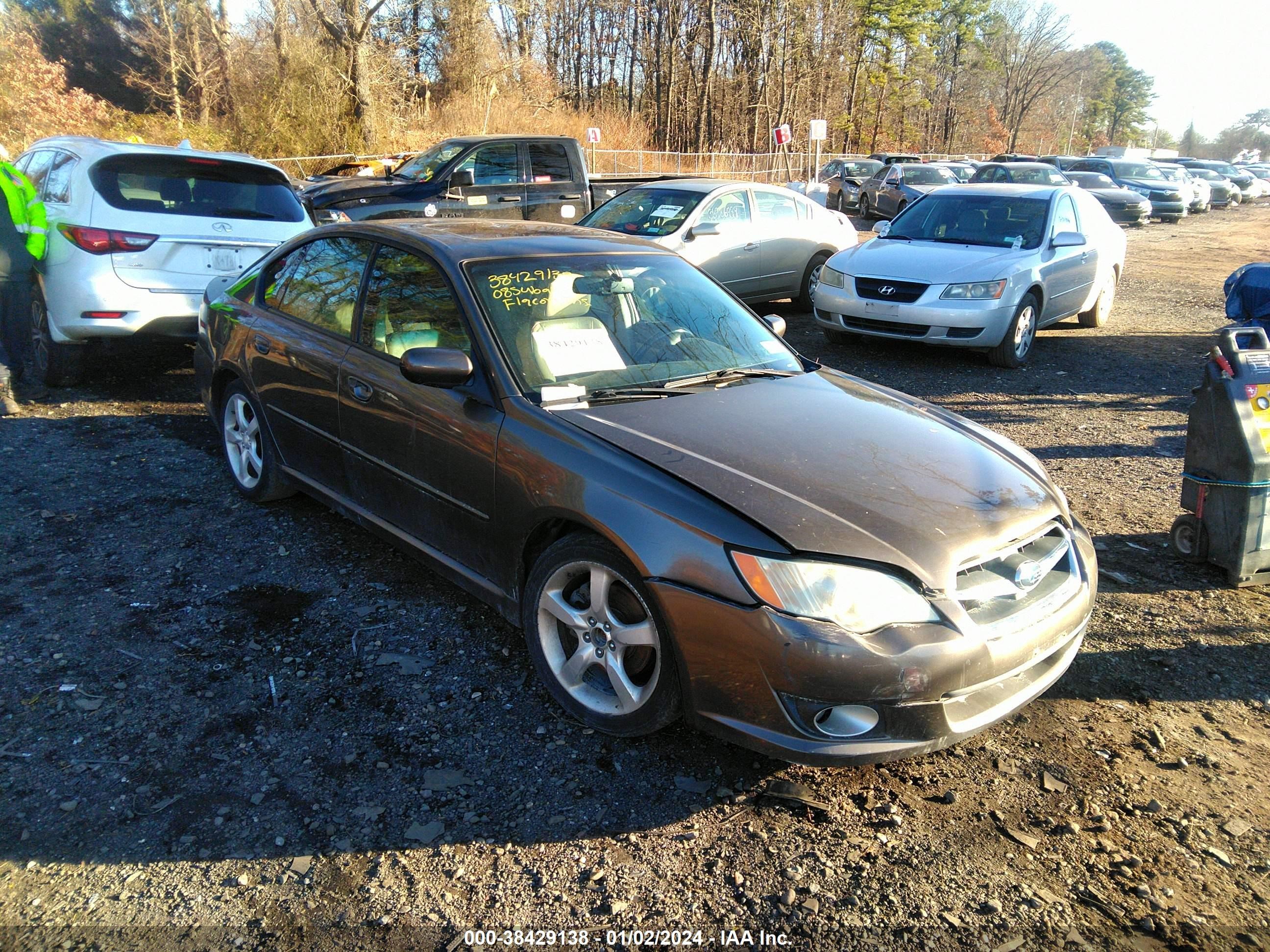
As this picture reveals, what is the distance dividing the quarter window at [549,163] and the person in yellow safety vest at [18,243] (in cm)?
659

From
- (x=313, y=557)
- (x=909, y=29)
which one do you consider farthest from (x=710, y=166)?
(x=313, y=557)

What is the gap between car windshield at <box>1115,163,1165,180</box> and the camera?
32.8m

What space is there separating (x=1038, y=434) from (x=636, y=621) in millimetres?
5097

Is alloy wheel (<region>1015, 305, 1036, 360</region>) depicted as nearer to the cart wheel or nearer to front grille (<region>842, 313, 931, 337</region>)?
front grille (<region>842, 313, 931, 337</region>)

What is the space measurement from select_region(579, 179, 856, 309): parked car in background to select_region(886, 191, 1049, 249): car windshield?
4.21ft

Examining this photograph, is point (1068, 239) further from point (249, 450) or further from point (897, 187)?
point (897, 187)

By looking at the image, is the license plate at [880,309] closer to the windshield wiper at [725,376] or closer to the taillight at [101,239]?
the windshield wiper at [725,376]

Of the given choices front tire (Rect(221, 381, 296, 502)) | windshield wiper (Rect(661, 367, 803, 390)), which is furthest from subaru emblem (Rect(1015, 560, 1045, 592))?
front tire (Rect(221, 381, 296, 502))

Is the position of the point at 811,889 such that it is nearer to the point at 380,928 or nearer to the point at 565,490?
the point at 380,928

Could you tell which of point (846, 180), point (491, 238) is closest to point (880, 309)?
point (491, 238)

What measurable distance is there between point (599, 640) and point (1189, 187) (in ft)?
129

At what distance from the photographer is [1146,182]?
32312 mm

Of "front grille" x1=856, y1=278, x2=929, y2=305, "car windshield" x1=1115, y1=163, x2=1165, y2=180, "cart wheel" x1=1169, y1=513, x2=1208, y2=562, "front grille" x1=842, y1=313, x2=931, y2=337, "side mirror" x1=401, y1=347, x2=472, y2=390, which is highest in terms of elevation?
"car windshield" x1=1115, y1=163, x2=1165, y2=180

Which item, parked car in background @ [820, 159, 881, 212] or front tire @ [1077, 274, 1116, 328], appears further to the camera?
parked car in background @ [820, 159, 881, 212]
